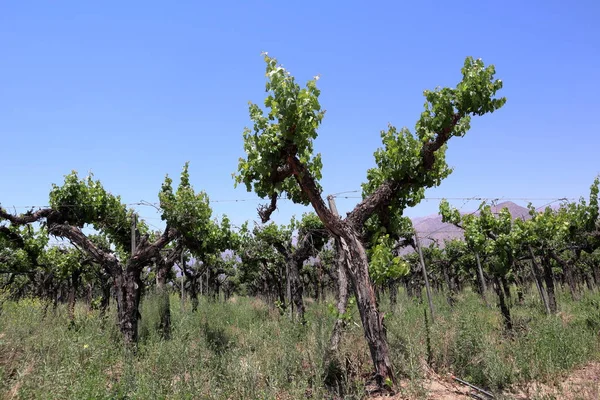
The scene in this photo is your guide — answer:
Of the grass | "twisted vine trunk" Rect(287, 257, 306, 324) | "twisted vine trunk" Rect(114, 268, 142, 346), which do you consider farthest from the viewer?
"twisted vine trunk" Rect(287, 257, 306, 324)

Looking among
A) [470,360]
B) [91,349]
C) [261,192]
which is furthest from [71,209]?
[470,360]

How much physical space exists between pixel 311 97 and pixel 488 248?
934 centimetres

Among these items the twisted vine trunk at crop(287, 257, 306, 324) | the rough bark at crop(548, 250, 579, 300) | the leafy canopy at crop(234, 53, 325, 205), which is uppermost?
the leafy canopy at crop(234, 53, 325, 205)

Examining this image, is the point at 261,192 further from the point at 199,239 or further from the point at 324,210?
the point at 199,239

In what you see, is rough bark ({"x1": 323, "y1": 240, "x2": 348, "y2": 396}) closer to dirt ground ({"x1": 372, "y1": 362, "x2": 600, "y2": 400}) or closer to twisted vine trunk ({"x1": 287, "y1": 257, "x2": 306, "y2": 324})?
Answer: dirt ground ({"x1": 372, "y1": 362, "x2": 600, "y2": 400})

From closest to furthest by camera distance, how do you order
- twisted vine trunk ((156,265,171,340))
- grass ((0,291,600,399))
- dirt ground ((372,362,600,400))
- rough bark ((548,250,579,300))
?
dirt ground ((372,362,600,400)), grass ((0,291,600,399)), twisted vine trunk ((156,265,171,340)), rough bark ((548,250,579,300))

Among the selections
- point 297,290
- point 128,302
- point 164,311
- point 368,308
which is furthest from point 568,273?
point 128,302

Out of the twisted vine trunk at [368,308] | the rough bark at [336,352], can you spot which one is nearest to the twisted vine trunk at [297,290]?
the rough bark at [336,352]

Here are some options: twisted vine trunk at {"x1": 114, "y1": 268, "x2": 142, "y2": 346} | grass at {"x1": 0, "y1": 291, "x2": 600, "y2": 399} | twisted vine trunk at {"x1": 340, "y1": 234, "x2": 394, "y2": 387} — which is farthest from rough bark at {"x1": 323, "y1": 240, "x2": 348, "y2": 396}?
twisted vine trunk at {"x1": 114, "y1": 268, "x2": 142, "y2": 346}

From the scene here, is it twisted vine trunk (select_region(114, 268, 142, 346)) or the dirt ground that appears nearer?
the dirt ground

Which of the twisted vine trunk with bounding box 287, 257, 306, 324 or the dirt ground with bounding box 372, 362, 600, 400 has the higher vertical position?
the twisted vine trunk with bounding box 287, 257, 306, 324

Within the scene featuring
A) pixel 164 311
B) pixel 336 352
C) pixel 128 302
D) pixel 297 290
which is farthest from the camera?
pixel 297 290

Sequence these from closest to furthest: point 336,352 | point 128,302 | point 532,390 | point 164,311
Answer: point 532,390 < point 336,352 < point 128,302 < point 164,311

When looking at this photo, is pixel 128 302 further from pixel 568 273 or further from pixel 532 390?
pixel 568 273
